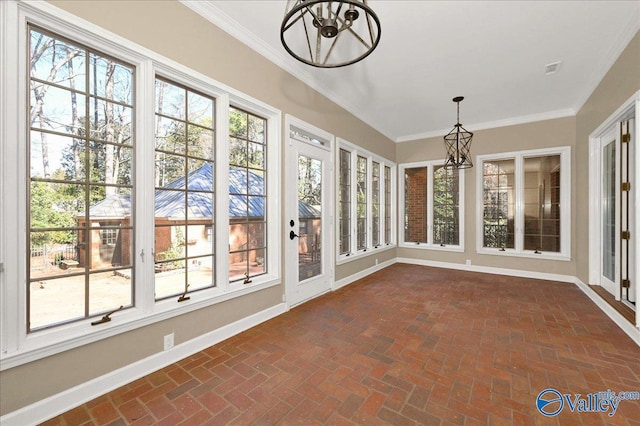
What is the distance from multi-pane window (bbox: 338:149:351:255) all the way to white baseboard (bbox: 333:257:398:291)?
1.54ft

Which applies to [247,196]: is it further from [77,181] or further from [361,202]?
[361,202]

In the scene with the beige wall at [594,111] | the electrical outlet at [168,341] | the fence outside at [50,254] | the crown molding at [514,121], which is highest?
the crown molding at [514,121]

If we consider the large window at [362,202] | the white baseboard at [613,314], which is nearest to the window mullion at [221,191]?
the large window at [362,202]

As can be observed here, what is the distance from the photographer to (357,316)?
3.26m

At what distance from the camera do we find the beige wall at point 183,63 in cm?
166

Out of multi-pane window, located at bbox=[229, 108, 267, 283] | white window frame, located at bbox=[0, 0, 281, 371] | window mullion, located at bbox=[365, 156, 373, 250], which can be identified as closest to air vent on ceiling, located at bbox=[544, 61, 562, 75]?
window mullion, located at bbox=[365, 156, 373, 250]

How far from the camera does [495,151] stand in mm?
5555

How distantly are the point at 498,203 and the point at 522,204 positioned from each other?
15.7 inches

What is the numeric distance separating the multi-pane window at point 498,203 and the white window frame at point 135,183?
5132 mm

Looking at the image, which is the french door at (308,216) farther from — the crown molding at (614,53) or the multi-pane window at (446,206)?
the crown molding at (614,53)

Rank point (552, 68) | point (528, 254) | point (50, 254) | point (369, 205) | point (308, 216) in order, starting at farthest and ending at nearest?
point (369, 205) → point (528, 254) → point (308, 216) → point (552, 68) → point (50, 254)

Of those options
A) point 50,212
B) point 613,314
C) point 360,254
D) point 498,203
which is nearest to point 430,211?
point 498,203

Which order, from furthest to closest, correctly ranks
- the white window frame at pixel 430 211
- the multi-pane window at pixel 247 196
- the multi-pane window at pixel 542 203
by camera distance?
the white window frame at pixel 430 211
the multi-pane window at pixel 542 203
the multi-pane window at pixel 247 196

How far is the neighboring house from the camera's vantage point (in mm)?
1966
